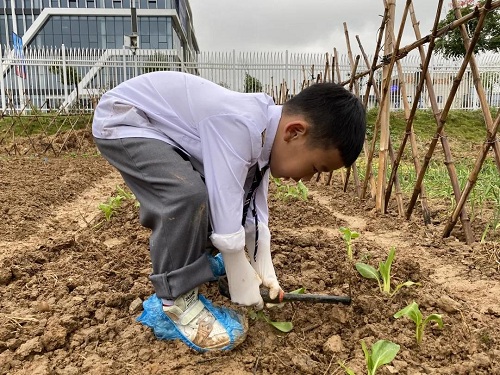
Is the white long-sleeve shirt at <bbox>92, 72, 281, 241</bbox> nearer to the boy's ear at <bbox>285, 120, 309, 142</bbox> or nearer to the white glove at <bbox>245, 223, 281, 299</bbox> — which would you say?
the boy's ear at <bbox>285, 120, 309, 142</bbox>

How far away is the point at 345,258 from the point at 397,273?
358mm

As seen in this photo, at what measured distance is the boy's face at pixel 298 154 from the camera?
1.50 metres

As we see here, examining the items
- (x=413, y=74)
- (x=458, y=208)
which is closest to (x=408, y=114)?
(x=458, y=208)

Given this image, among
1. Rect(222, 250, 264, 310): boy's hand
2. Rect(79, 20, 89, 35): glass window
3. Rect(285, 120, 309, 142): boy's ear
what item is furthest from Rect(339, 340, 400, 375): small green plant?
Rect(79, 20, 89, 35): glass window

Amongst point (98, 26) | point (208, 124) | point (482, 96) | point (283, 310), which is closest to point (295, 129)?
point (208, 124)

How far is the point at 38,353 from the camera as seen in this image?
5.21ft

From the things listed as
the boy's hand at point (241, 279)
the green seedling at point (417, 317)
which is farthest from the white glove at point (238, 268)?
the green seedling at point (417, 317)

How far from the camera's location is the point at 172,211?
149cm

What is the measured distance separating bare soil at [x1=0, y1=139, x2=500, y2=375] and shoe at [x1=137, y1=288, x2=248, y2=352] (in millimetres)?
41

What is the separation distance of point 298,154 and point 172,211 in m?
0.47

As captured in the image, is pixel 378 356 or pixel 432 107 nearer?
pixel 378 356

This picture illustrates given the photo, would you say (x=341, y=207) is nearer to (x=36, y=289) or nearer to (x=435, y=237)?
(x=435, y=237)

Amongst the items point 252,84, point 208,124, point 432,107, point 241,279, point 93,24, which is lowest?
point 252,84

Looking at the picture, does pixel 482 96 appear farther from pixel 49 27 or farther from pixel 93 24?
pixel 49 27
